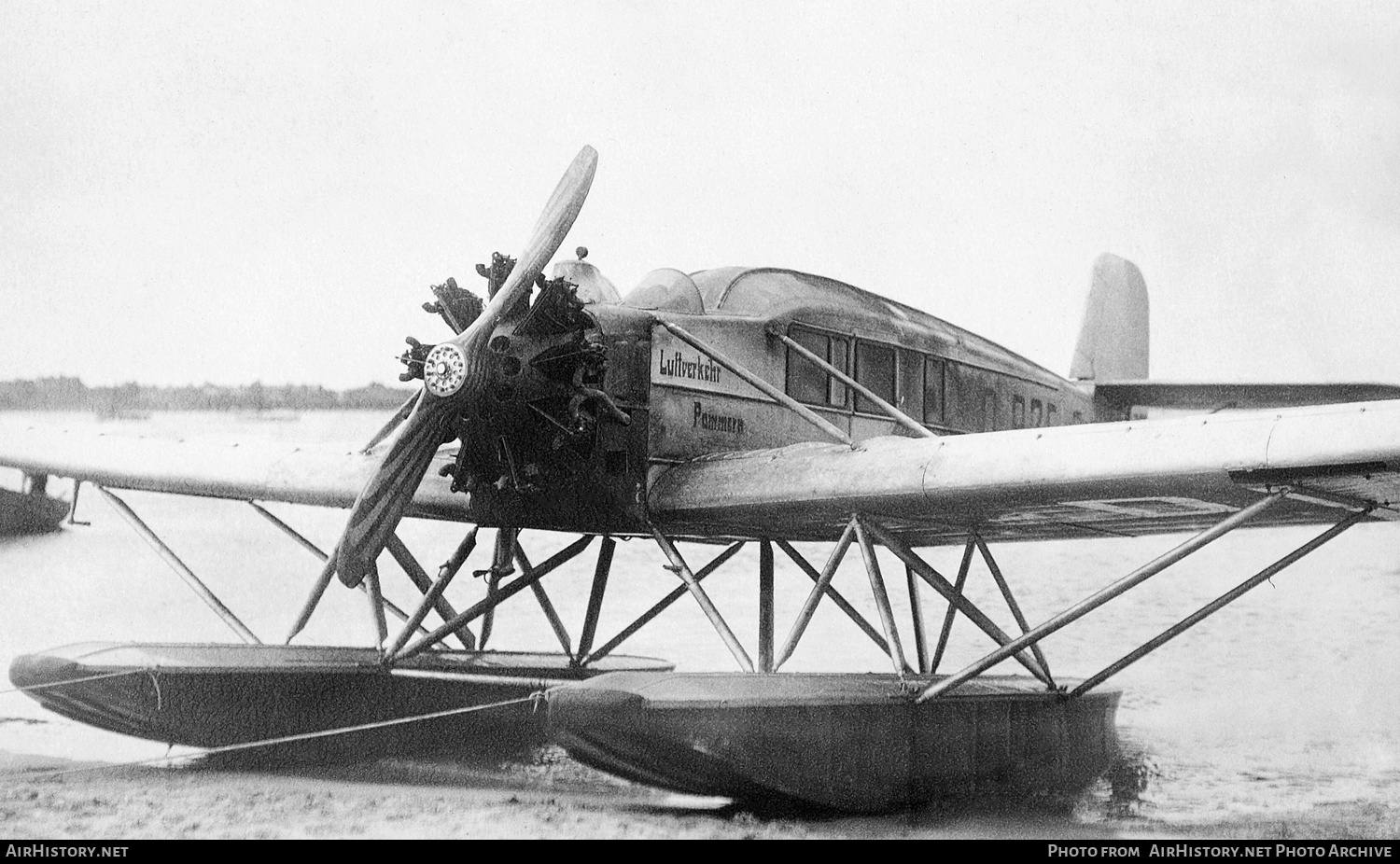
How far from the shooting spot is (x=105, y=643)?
372 inches

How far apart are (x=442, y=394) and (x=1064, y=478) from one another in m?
3.57

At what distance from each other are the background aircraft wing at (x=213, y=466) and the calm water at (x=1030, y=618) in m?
0.32

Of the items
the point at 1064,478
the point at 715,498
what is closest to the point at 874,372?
the point at 715,498

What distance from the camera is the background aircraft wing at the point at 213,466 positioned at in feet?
34.3

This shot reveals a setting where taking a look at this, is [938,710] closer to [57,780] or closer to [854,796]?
[854,796]

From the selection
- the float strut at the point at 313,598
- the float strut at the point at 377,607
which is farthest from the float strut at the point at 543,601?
the float strut at the point at 313,598

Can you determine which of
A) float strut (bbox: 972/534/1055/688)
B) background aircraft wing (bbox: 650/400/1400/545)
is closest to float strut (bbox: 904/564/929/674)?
float strut (bbox: 972/534/1055/688)

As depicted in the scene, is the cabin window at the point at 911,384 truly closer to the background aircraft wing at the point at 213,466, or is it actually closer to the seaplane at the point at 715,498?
the seaplane at the point at 715,498

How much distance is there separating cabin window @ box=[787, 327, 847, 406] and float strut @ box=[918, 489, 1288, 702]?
2664 millimetres

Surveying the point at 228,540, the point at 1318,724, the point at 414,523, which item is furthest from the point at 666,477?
the point at 414,523

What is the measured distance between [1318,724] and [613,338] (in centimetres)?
1100

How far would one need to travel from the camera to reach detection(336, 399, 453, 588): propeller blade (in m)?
8.34

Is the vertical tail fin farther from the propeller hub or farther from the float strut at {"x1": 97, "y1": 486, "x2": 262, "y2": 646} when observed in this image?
the propeller hub

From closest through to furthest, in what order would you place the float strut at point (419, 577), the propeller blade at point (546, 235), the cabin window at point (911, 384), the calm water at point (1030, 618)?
the propeller blade at point (546, 235)
the float strut at point (419, 577)
the cabin window at point (911, 384)
the calm water at point (1030, 618)
